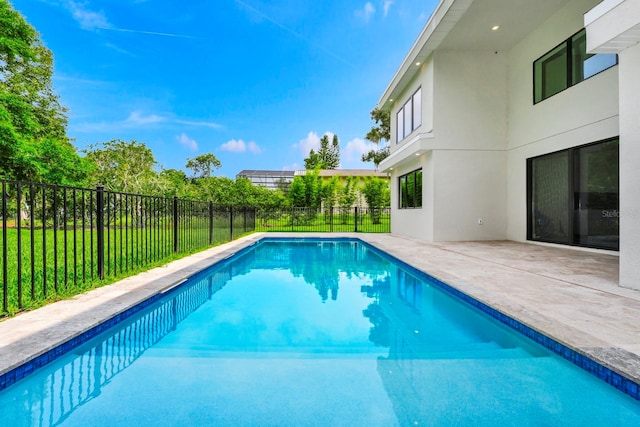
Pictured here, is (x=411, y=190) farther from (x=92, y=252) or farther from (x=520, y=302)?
(x=92, y=252)

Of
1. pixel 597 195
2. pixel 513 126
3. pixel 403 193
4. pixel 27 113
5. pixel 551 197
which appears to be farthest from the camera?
pixel 27 113

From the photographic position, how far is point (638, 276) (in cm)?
373

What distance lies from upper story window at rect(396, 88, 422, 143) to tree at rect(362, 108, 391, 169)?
41.5 feet

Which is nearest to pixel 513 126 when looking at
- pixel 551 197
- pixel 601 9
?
pixel 551 197

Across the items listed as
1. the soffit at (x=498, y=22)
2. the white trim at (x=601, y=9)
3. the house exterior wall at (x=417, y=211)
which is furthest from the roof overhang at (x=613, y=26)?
the house exterior wall at (x=417, y=211)

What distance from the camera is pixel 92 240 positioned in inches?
153

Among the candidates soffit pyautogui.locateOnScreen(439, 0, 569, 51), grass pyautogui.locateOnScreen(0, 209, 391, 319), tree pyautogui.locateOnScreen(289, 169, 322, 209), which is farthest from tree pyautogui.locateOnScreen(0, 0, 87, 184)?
soffit pyautogui.locateOnScreen(439, 0, 569, 51)

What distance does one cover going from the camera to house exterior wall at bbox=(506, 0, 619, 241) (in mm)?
6453

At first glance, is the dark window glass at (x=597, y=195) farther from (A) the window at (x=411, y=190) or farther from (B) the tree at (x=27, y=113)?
(B) the tree at (x=27, y=113)

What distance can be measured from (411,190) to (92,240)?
966 centimetres

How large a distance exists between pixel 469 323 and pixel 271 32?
56.6 ft

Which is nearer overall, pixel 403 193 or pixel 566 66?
pixel 566 66

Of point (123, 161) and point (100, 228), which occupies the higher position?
point (123, 161)

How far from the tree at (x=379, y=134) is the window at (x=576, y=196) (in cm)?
1743
